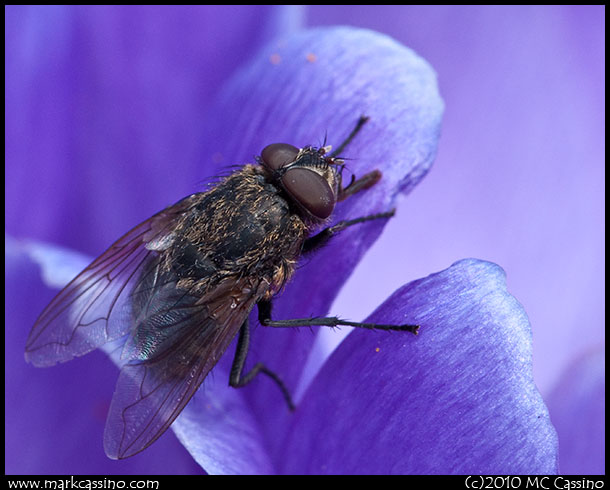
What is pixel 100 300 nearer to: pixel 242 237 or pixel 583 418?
pixel 242 237

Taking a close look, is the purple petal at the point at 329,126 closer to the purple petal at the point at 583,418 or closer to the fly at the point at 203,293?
the fly at the point at 203,293

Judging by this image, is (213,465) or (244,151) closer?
(213,465)

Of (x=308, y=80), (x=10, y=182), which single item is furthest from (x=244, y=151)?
(x=10, y=182)

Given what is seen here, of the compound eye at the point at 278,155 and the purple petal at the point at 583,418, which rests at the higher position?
the compound eye at the point at 278,155

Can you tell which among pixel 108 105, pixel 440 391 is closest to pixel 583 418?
pixel 440 391

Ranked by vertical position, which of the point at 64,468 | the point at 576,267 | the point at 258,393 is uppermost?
the point at 576,267

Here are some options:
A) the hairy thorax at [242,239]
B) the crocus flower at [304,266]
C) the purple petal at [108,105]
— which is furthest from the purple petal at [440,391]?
the purple petal at [108,105]

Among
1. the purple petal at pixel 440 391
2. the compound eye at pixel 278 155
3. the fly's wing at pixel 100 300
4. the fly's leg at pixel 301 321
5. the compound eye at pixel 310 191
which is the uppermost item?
the compound eye at pixel 278 155

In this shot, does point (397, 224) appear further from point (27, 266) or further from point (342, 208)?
point (27, 266)
